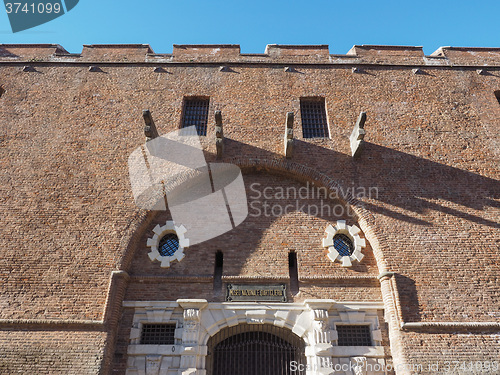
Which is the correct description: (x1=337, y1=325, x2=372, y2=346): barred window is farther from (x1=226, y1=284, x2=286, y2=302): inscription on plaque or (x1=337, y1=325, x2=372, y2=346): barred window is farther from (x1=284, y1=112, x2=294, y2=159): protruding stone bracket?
(x1=284, y1=112, x2=294, y2=159): protruding stone bracket

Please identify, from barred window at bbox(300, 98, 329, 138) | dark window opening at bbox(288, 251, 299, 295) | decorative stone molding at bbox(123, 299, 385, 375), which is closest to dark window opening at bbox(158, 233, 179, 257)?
decorative stone molding at bbox(123, 299, 385, 375)

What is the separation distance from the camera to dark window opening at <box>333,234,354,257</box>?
9.02 metres

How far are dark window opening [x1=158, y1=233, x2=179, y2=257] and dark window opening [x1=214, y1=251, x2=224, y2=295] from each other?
1.05m

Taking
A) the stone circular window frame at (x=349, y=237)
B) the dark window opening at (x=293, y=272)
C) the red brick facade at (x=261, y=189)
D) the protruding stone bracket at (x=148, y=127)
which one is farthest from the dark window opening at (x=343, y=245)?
the protruding stone bracket at (x=148, y=127)

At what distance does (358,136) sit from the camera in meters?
9.46

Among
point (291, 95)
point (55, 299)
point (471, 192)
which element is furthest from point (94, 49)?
point (471, 192)

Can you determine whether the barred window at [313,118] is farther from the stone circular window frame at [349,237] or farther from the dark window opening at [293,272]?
the dark window opening at [293,272]

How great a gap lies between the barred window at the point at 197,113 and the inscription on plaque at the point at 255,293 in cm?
461

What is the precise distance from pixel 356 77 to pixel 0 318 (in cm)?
1123

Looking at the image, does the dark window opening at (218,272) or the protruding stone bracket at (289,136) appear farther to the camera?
the protruding stone bracket at (289,136)
